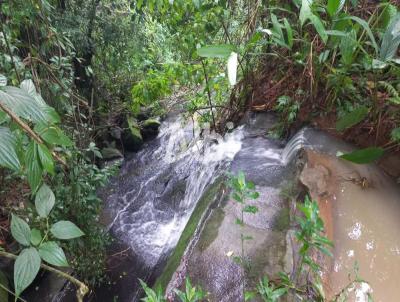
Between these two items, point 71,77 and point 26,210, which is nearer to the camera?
point 26,210

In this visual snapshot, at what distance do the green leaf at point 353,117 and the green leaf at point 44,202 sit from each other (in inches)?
75.0

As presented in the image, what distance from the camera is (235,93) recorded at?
3.54 metres

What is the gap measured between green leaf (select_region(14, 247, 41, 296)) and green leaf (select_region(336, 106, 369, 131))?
2019 millimetres

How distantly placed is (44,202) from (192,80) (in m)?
2.72

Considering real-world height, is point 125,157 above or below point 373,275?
below

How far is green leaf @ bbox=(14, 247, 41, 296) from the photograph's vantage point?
103 centimetres

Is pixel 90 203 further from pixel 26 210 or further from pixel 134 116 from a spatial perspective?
pixel 134 116

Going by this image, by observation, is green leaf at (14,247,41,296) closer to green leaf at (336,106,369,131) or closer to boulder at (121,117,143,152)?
green leaf at (336,106,369,131)

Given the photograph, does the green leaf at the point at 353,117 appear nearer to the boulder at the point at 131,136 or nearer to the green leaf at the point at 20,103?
the green leaf at the point at 20,103

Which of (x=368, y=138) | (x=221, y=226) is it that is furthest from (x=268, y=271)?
(x=368, y=138)

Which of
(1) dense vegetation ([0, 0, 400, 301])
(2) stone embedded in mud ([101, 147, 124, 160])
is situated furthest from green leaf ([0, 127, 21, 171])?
(2) stone embedded in mud ([101, 147, 124, 160])

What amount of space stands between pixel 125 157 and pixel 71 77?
2667 millimetres

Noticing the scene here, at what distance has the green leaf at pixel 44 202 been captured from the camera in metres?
1.27

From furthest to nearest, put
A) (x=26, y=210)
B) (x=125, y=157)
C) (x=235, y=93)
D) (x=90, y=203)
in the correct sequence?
1. (x=125, y=157)
2. (x=235, y=93)
3. (x=90, y=203)
4. (x=26, y=210)
